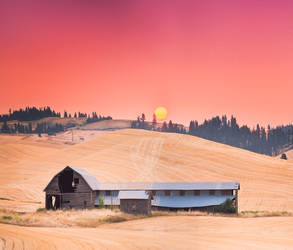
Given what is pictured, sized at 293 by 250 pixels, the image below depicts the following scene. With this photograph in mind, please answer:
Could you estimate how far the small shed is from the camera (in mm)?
41125

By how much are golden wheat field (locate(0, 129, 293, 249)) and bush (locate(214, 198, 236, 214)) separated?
547 cm

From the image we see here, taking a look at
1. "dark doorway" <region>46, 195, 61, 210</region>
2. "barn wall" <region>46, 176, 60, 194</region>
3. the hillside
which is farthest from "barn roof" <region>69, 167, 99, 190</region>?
the hillside

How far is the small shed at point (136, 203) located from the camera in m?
41.1

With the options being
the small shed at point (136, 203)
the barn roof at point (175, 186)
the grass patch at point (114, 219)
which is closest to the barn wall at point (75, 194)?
the barn roof at point (175, 186)

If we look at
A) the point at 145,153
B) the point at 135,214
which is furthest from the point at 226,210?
the point at 145,153

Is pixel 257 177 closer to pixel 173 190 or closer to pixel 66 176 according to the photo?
pixel 173 190

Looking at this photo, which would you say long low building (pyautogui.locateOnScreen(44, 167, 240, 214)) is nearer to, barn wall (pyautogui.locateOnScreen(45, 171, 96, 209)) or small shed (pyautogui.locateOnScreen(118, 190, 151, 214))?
barn wall (pyautogui.locateOnScreen(45, 171, 96, 209))

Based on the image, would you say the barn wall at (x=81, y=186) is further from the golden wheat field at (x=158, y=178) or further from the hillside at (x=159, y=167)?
the hillside at (x=159, y=167)

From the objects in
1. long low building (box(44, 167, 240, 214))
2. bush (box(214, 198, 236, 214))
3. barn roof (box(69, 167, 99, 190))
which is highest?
barn roof (box(69, 167, 99, 190))

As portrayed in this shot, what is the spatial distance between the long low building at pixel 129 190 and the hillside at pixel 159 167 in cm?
1226

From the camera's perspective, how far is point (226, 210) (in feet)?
150

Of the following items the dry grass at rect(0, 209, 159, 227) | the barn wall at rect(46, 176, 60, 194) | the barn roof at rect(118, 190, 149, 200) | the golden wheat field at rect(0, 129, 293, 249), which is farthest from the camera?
the barn wall at rect(46, 176, 60, 194)

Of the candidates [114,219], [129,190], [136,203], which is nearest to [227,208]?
[136,203]

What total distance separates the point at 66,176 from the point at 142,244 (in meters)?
30.5
